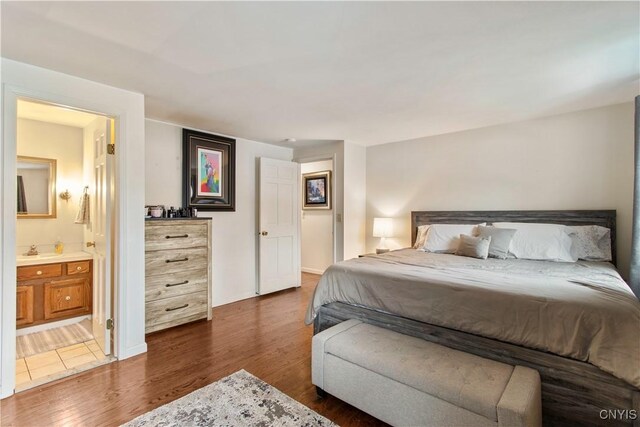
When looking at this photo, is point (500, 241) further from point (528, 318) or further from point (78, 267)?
point (78, 267)

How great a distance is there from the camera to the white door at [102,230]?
2619 millimetres

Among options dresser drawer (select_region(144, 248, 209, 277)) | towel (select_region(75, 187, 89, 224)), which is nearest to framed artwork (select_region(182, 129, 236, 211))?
dresser drawer (select_region(144, 248, 209, 277))

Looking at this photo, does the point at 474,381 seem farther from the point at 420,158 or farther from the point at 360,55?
the point at 420,158

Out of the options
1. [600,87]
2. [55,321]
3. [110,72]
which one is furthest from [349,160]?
[55,321]

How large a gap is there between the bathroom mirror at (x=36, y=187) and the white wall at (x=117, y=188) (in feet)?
5.48

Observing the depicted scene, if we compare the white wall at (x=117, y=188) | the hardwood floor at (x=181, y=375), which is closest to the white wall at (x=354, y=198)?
the hardwood floor at (x=181, y=375)

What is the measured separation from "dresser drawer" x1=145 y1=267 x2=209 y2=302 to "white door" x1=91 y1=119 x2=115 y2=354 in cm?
39

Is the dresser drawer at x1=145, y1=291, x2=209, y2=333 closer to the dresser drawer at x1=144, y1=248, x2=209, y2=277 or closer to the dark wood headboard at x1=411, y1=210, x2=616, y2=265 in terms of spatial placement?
the dresser drawer at x1=144, y1=248, x2=209, y2=277

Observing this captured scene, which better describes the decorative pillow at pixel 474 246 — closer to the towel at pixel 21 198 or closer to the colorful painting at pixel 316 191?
the colorful painting at pixel 316 191

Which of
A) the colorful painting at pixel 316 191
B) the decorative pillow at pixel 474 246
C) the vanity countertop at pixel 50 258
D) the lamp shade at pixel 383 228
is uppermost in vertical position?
the colorful painting at pixel 316 191

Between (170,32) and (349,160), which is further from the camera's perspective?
(349,160)

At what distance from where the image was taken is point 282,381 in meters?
2.20

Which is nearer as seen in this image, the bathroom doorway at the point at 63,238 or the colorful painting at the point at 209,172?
the bathroom doorway at the point at 63,238

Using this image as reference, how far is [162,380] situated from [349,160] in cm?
357
